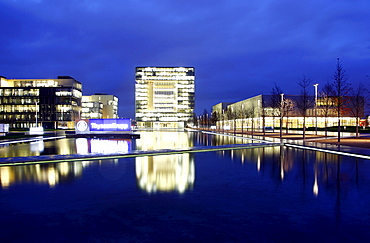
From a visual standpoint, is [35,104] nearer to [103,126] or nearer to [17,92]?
[17,92]

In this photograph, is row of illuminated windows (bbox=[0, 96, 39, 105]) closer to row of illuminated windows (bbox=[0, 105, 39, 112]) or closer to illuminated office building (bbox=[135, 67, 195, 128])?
row of illuminated windows (bbox=[0, 105, 39, 112])

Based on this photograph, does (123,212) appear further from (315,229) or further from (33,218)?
(315,229)

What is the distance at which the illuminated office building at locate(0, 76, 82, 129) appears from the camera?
395ft

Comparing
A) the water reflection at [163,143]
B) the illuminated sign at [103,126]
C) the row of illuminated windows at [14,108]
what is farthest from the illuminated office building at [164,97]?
the water reflection at [163,143]

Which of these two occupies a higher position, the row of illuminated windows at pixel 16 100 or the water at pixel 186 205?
the row of illuminated windows at pixel 16 100

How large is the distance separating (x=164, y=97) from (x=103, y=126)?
5753 inches

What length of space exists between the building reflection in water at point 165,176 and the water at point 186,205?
0.13ft

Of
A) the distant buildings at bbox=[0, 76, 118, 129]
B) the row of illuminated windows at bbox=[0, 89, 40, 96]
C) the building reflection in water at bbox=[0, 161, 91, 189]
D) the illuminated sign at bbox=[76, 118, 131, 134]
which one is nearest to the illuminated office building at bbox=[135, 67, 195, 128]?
the distant buildings at bbox=[0, 76, 118, 129]

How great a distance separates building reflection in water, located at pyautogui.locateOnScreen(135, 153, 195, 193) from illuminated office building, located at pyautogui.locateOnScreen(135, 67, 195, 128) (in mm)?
176089

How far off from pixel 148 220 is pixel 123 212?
3.08 feet

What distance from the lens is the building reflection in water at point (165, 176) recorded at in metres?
9.90

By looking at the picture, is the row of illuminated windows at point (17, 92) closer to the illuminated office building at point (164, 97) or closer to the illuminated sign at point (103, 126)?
the illuminated office building at point (164, 97)

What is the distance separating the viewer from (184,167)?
46.4 ft

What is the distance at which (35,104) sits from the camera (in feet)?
399
